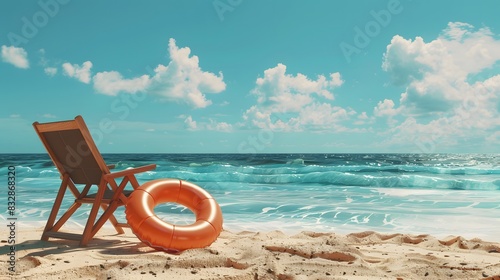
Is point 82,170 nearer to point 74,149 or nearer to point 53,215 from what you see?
point 74,149

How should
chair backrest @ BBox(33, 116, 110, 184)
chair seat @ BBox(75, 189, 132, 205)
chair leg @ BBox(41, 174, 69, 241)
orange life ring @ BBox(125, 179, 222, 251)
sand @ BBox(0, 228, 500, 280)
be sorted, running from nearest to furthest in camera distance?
sand @ BBox(0, 228, 500, 280) < orange life ring @ BBox(125, 179, 222, 251) < chair backrest @ BBox(33, 116, 110, 184) < chair seat @ BBox(75, 189, 132, 205) < chair leg @ BBox(41, 174, 69, 241)

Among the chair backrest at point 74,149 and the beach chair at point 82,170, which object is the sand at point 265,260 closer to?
the beach chair at point 82,170

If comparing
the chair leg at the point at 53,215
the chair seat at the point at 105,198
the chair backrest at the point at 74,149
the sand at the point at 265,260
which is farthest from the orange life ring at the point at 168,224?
the chair leg at the point at 53,215

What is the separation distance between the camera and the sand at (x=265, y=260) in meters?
3.21

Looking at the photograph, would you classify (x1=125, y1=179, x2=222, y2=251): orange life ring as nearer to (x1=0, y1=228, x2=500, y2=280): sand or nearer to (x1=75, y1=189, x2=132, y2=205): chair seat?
(x1=0, y1=228, x2=500, y2=280): sand

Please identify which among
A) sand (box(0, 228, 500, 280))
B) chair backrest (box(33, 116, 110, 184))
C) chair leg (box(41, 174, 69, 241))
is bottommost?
sand (box(0, 228, 500, 280))

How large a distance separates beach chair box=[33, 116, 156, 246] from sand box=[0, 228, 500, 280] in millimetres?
239

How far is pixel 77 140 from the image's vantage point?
4.50 m

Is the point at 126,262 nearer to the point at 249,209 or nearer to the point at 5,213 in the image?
the point at 249,209

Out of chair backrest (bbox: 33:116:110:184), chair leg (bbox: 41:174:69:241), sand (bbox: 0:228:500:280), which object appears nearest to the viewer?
sand (bbox: 0:228:500:280)

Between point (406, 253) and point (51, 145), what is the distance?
3.96 metres

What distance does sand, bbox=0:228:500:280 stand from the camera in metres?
3.21

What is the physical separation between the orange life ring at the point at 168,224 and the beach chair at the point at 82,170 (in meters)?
0.23

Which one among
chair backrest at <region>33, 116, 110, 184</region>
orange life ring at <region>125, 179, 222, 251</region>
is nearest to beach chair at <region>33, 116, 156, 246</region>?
chair backrest at <region>33, 116, 110, 184</region>
